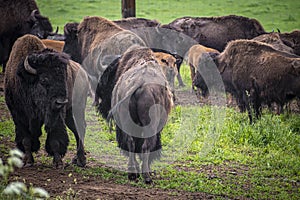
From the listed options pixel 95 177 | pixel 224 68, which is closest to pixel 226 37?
pixel 224 68

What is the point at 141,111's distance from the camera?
6645 mm

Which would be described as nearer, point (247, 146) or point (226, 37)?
point (247, 146)

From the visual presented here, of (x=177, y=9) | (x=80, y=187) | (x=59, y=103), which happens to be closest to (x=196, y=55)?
(x=59, y=103)

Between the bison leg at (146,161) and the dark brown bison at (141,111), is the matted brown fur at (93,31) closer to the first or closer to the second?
the dark brown bison at (141,111)

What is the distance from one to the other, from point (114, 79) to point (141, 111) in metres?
1.45

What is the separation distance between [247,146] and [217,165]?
1103mm

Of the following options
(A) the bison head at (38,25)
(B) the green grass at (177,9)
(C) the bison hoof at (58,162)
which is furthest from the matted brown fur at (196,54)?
(B) the green grass at (177,9)

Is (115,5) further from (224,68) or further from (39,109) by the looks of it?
(39,109)

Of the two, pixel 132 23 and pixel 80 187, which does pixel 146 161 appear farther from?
pixel 132 23

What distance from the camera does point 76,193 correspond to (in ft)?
19.4

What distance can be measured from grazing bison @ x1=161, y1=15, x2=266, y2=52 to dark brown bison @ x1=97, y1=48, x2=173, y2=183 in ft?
26.9

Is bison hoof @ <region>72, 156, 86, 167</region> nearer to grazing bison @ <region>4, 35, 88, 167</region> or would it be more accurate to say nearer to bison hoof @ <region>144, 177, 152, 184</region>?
grazing bison @ <region>4, 35, 88, 167</region>

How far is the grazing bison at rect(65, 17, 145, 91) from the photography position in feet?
33.1

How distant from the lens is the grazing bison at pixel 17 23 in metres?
14.3
